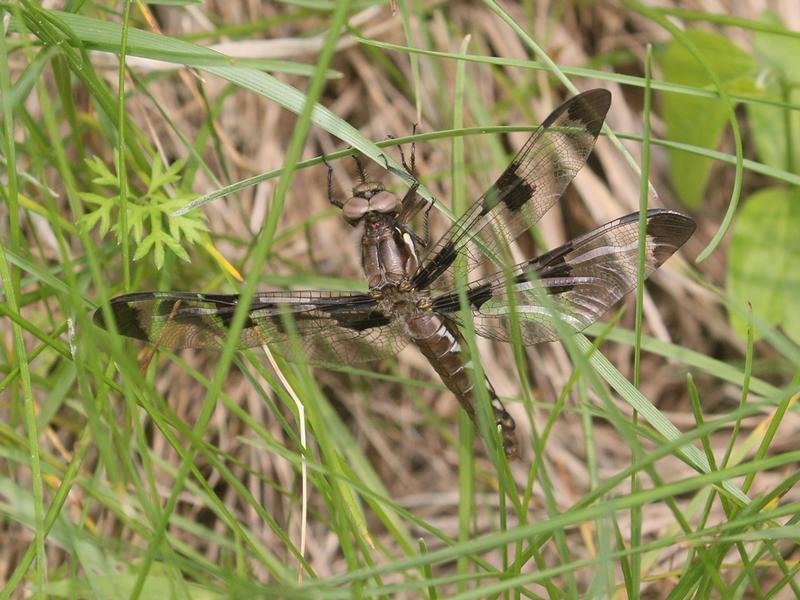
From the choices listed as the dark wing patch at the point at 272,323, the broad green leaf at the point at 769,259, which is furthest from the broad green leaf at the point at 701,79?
the dark wing patch at the point at 272,323

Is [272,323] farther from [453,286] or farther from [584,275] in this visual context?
[584,275]

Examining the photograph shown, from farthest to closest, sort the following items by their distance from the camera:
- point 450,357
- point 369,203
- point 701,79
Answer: point 701,79, point 450,357, point 369,203

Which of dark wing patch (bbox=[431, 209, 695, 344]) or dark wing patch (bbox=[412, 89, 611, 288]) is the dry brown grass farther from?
dark wing patch (bbox=[431, 209, 695, 344])

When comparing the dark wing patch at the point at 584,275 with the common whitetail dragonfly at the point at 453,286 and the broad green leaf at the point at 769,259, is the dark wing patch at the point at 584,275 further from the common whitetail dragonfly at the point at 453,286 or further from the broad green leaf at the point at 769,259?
the broad green leaf at the point at 769,259

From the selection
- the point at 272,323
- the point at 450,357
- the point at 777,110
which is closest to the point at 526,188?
the point at 450,357

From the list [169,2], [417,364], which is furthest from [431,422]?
[169,2]

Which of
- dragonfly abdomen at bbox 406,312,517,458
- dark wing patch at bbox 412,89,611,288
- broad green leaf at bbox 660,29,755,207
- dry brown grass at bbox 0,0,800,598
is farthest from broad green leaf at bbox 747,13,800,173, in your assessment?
dragonfly abdomen at bbox 406,312,517,458
